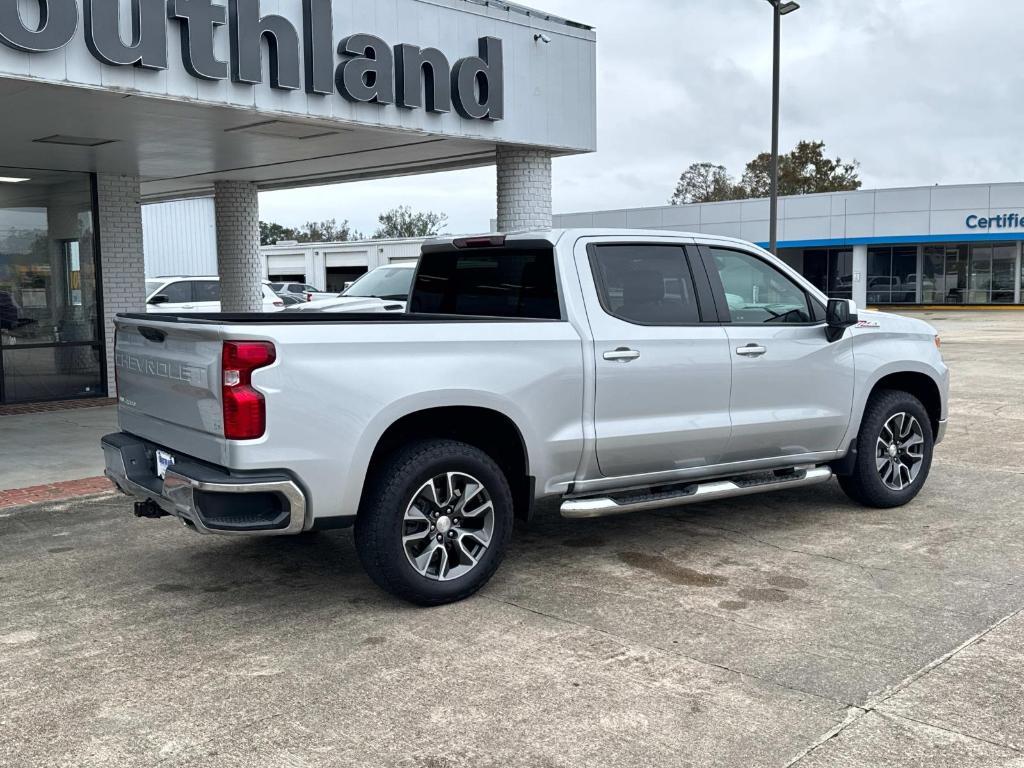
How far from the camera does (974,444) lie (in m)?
10.0

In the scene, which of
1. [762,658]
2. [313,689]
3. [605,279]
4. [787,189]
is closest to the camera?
[313,689]

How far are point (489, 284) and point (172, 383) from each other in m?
2.12

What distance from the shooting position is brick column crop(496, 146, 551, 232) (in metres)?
12.9

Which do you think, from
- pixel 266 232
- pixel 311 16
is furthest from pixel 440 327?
pixel 266 232

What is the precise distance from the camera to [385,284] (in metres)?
16.2

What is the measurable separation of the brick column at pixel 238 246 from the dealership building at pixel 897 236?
3010cm

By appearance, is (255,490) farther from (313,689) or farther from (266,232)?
(266,232)

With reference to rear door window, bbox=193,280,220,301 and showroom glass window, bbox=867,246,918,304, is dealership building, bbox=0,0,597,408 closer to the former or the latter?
rear door window, bbox=193,280,220,301

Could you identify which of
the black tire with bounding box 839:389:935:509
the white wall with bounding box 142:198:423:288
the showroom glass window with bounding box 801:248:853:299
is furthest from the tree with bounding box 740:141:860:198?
the black tire with bounding box 839:389:935:509

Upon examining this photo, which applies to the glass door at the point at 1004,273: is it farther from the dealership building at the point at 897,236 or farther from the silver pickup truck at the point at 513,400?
the silver pickup truck at the point at 513,400

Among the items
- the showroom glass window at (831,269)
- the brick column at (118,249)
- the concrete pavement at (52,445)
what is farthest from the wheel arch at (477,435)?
the showroom glass window at (831,269)

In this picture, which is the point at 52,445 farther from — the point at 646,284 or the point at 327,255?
the point at 327,255

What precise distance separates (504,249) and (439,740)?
3265 millimetres

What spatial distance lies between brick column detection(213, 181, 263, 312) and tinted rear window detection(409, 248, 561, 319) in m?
10.8
